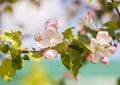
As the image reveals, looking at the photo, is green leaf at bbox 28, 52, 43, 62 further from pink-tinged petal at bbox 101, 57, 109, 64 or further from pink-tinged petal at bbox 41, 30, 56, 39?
pink-tinged petal at bbox 101, 57, 109, 64

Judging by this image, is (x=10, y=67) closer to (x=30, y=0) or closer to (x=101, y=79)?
(x=30, y=0)

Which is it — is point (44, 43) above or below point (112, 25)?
above

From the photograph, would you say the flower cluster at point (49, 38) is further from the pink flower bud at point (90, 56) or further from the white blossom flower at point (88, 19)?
the white blossom flower at point (88, 19)

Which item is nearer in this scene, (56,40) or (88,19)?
(56,40)

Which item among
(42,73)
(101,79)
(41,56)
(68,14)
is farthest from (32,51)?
(101,79)

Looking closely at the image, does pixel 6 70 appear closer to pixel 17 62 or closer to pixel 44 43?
Result: pixel 17 62

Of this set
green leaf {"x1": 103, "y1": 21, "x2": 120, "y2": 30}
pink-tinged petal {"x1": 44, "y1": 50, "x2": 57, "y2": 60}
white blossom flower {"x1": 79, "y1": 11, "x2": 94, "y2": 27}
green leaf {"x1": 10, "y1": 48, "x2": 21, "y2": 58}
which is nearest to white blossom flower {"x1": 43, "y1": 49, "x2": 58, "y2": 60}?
pink-tinged petal {"x1": 44, "y1": 50, "x2": 57, "y2": 60}

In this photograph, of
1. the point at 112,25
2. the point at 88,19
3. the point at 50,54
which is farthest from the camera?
the point at 112,25

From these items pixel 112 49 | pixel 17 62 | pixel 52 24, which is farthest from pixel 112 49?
pixel 17 62
